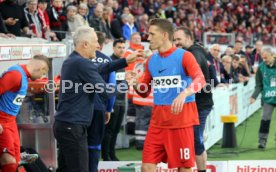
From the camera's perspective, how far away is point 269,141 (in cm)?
1442

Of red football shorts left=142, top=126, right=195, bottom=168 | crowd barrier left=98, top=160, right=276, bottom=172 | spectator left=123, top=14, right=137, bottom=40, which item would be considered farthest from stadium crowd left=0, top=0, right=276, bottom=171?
red football shorts left=142, top=126, right=195, bottom=168

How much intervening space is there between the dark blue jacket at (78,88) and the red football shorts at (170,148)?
0.70 m

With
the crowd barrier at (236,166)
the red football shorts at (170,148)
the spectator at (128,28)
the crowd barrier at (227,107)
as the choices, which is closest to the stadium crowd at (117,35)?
the spectator at (128,28)

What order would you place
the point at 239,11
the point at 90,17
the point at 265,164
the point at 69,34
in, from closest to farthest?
1. the point at 265,164
2. the point at 69,34
3. the point at 90,17
4. the point at 239,11

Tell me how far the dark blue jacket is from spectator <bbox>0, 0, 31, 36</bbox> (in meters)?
5.89

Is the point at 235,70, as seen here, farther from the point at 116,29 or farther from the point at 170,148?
the point at 170,148

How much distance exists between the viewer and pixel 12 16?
13578 mm

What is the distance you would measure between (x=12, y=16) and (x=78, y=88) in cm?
643

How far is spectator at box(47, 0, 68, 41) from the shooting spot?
16.0 m

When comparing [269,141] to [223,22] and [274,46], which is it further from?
[223,22]

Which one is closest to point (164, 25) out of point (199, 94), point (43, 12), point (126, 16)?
point (199, 94)

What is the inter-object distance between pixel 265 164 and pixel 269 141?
17.5 ft

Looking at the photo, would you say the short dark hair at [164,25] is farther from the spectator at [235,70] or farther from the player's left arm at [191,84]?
the spectator at [235,70]

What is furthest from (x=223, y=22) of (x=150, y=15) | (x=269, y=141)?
(x=269, y=141)
